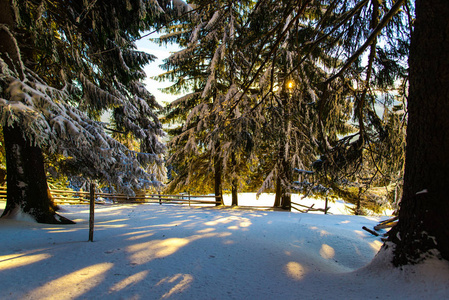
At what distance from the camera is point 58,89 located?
650cm

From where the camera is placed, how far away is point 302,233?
17.6 feet

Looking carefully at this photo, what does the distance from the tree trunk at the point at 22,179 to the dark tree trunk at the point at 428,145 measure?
7407mm

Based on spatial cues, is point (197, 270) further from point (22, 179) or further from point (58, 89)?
point (58, 89)

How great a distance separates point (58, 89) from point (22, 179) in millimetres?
2622

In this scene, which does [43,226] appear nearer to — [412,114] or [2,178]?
[412,114]

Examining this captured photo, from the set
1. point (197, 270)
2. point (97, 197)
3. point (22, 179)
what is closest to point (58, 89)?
point (22, 179)

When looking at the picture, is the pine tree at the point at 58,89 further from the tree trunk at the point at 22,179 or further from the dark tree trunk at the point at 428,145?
the dark tree trunk at the point at 428,145

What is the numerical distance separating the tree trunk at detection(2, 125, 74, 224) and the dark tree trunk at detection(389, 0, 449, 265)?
741cm

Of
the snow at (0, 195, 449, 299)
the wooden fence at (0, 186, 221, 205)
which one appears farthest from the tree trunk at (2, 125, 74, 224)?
the wooden fence at (0, 186, 221, 205)

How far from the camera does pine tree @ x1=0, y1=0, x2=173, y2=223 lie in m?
4.33

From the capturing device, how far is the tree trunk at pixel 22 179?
559cm

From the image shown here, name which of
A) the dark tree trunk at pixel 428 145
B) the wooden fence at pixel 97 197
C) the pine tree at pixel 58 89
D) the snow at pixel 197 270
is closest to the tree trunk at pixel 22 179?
the pine tree at pixel 58 89

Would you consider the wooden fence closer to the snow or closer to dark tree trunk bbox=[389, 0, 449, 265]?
the snow

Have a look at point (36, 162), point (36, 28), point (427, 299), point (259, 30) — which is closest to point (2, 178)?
point (36, 162)
